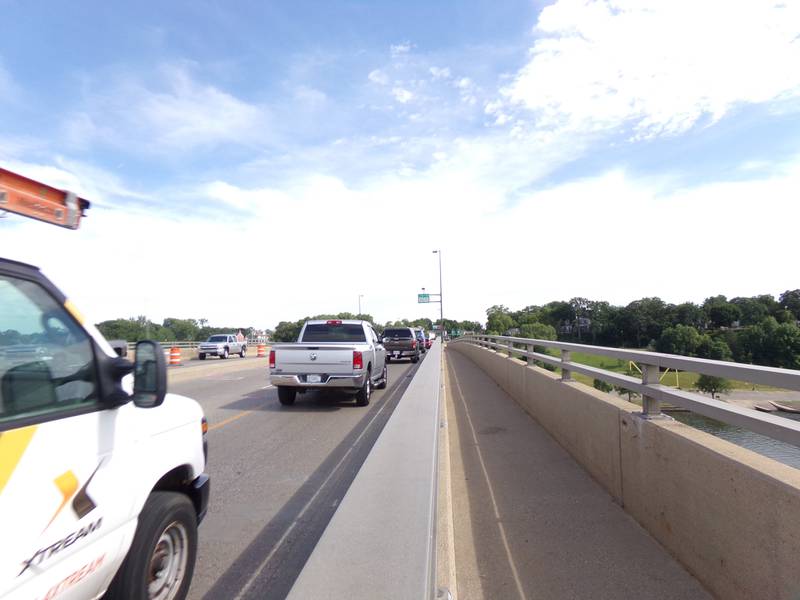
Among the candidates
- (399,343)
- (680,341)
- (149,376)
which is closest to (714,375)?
(149,376)

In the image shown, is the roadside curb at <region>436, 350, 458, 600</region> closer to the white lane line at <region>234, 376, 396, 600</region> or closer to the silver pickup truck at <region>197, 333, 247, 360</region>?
the white lane line at <region>234, 376, 396, 600</region>

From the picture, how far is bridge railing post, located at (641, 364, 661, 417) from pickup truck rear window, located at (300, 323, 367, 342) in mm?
8372

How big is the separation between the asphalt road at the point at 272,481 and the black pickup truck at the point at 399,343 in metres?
13.5

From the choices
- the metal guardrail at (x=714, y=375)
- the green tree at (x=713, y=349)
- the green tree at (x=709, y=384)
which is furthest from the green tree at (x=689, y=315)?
the metal guardrail at (x=714, y=375)

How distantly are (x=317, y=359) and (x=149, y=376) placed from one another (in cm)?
818

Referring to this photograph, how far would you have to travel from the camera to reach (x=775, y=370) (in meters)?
2.81

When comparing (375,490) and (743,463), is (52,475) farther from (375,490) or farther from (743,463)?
(743,463)

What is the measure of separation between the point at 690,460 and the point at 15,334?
384 cm

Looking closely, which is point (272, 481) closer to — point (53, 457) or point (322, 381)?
point (53, 457)

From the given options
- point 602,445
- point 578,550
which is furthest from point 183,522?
point 602,445

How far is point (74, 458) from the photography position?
2.10 meters

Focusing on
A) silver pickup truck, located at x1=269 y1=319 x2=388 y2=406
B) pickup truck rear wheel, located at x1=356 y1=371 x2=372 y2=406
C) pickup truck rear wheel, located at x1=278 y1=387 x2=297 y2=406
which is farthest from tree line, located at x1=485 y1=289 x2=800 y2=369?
pickup truck rear wheel, located at x1=278 y1=387 x2=297 y2=406

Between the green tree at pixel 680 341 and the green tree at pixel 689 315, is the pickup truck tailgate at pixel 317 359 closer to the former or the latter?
the green tree at pixel 680 341

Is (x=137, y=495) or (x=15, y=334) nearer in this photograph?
(x=15, y=334)
